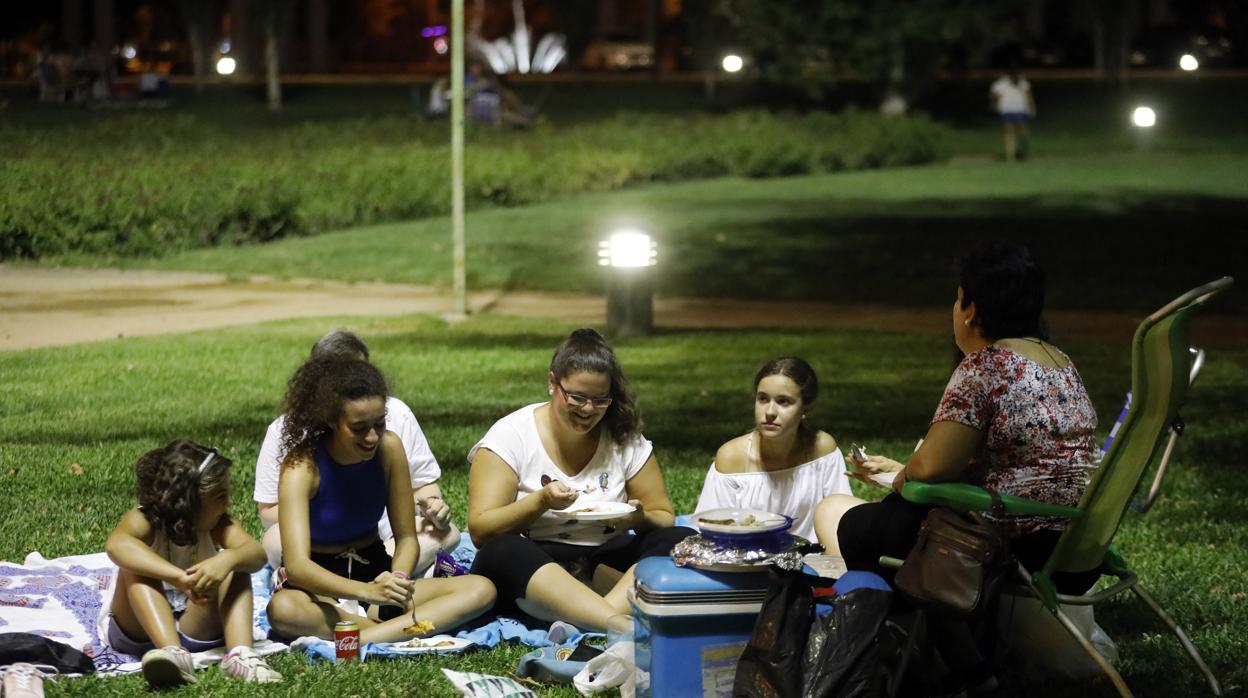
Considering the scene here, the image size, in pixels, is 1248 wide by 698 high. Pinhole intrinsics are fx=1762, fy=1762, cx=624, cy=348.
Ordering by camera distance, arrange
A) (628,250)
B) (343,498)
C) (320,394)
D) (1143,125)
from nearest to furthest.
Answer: (320,394)
(343,498)
(628,250)
(1143,125)

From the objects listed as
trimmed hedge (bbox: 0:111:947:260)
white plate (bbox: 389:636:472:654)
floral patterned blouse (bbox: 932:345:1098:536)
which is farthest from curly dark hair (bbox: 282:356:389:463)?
trimmed hedge (bbox: 0:111:947:260)

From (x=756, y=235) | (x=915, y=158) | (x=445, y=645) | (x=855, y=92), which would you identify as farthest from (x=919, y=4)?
(x=445, y=645)

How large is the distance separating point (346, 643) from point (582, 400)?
1.06m

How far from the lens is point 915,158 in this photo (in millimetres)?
31344

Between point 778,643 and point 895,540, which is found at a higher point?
point 895,540

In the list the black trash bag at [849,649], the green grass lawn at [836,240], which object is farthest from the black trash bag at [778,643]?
the green grass lawn at [836,240]

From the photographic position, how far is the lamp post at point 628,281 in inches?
500

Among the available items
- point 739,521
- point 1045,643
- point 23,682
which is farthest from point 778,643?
point 23,682

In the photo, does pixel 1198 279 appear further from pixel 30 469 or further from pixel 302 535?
pixel 302 535

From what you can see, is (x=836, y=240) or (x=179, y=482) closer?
(x=179, y=482)

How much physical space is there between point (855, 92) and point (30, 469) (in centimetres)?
3405

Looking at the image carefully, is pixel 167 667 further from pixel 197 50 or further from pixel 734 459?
pixel 197 50

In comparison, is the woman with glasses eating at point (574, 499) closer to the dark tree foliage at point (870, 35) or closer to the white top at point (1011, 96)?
the white top at point (1011, 96)

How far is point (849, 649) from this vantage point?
4574mm
